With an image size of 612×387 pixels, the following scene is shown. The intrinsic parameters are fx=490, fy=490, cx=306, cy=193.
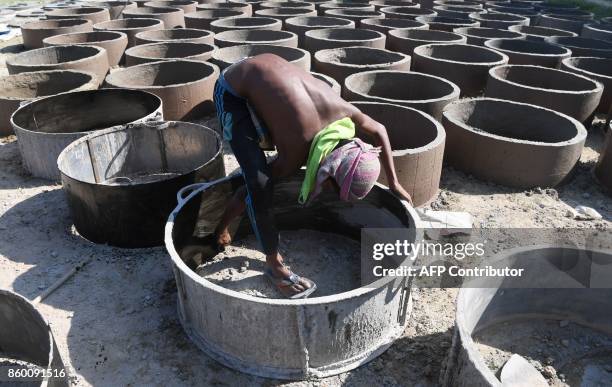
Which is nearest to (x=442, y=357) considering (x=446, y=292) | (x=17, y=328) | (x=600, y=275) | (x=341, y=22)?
(x=446, y=292)

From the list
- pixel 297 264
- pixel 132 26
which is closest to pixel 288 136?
pixel 297 264

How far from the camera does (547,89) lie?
21.5 ft

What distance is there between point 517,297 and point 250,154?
81.6 inches

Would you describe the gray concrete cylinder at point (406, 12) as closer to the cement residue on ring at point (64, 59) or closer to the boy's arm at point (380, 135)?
the cement residue on ring at point (64, 59)

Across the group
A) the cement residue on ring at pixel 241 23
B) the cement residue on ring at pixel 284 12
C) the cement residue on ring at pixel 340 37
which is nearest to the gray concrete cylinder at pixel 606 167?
the cement residue on ring at pixel 340 37

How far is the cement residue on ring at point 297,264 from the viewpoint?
3.75 meters

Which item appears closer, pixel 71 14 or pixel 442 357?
pixel 442 357

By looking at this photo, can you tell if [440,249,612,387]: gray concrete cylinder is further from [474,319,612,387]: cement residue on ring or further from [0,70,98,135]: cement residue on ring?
[0,70,98,135]: cement residue on ring

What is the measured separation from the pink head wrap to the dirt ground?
1109mm

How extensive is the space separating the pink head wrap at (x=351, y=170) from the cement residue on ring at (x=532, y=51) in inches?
229

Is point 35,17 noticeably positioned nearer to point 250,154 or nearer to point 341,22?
point 341,22

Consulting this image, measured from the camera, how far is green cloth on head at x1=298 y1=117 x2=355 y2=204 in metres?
2.93

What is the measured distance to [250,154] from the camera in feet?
10.4

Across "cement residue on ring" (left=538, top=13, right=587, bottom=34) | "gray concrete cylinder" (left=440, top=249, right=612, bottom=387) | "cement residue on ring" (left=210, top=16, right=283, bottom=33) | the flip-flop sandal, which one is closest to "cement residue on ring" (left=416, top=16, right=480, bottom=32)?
"cement residue on ring" (left=538, top=13, right=587, bottom=34)
